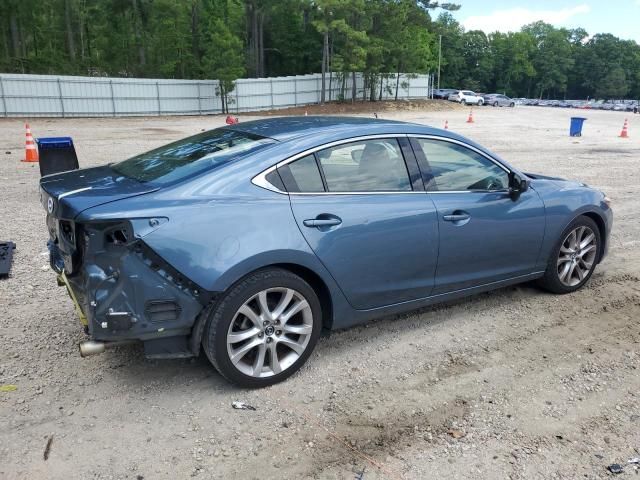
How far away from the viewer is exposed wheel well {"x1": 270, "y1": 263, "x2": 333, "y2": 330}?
134 inches

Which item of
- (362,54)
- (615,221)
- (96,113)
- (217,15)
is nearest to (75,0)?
(217,15)

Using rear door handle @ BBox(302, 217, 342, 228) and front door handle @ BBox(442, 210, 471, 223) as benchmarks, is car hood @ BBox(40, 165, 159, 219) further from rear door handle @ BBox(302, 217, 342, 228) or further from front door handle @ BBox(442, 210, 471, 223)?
Answer: front door handle @ BBox(442, 210, 471, 223)

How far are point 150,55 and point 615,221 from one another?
155 ft

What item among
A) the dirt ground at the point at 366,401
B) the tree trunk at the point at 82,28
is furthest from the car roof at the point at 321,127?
the tree trunk at the point at 82,28

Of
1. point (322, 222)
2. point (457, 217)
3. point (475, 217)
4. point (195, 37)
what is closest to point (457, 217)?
point (457, 217)

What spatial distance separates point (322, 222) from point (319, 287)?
0.44 m

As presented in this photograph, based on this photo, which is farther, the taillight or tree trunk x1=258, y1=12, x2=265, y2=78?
tree trunk x1=258, y1=12, x2=265, y2=78

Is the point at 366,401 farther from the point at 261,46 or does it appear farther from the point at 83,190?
the point at 261,46

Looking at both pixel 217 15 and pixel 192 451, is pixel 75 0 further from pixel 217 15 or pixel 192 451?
pixel 192 451

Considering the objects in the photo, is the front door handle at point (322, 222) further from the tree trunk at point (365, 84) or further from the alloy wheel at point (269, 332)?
the tree trunk at point (365, 84)

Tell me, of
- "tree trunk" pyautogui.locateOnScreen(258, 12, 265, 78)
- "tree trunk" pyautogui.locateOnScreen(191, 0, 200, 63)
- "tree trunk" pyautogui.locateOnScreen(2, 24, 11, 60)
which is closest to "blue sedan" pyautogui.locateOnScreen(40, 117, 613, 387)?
"tree trunk" pyautogui.locateOnScreen(191, 0, 200, 63)

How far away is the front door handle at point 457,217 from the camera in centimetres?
398

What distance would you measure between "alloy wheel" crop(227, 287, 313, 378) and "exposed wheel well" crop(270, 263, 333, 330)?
14 cm

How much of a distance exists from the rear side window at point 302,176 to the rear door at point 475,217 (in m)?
0.88
